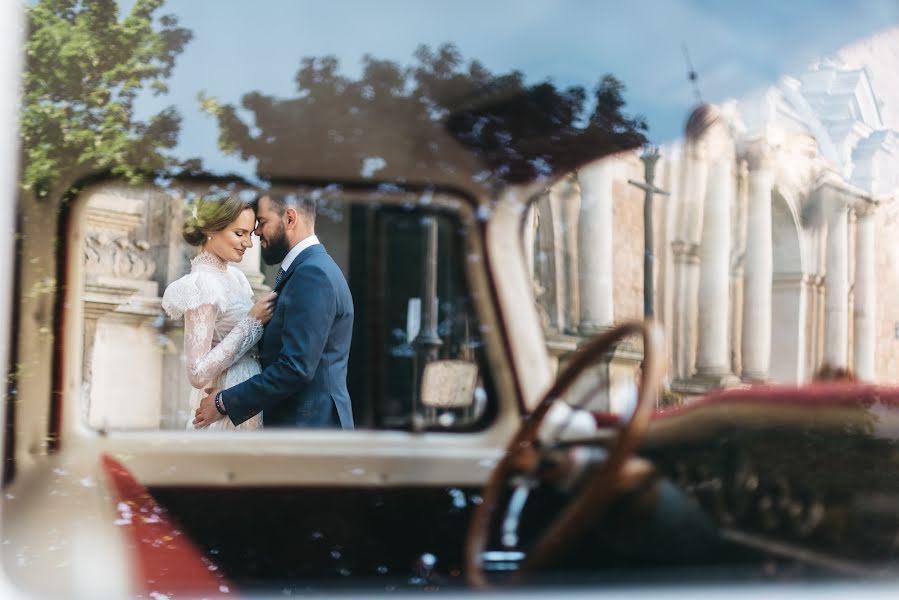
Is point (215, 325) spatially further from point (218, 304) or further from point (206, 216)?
point (206, 216)

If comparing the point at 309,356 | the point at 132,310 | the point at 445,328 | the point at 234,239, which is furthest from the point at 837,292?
the point at 132,310

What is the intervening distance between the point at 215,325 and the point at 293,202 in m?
0.28

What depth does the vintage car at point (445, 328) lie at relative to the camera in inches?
65.0

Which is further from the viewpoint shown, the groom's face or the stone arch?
the stone arch

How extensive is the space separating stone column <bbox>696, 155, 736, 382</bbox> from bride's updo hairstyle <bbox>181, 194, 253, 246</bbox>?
92 cm

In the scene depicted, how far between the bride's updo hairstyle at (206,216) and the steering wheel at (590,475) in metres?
0.70

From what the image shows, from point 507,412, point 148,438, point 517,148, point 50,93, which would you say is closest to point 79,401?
point 148,438

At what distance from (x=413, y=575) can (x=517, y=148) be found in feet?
2.78

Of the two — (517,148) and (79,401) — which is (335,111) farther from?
(79,401)

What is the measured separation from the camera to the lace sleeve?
1.78m

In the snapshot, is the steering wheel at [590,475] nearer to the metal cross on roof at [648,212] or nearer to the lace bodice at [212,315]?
the metal cross on roof at [648,212]

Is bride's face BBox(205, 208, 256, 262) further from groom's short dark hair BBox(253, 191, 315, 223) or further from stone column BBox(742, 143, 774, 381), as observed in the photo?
stone column BBox(742, 143, 774, 381)

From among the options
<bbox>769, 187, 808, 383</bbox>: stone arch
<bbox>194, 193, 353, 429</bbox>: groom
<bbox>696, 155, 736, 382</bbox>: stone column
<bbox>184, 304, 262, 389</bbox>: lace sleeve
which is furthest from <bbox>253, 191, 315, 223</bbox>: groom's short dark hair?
<bbox>769, 187, 808, 383</bbox>: stone arch

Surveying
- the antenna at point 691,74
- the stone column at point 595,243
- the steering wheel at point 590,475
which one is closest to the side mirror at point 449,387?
the steering wheel at point 590,475
